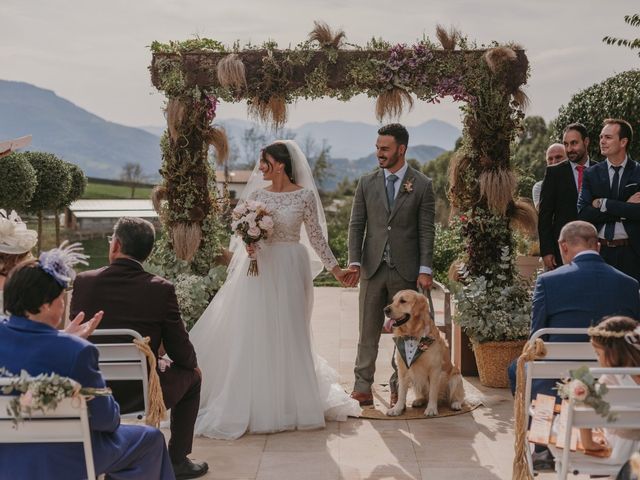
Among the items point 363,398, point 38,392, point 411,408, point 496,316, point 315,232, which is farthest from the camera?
point 496,316

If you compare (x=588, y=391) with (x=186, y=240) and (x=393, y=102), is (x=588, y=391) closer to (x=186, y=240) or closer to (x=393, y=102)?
(x=393, y=102)

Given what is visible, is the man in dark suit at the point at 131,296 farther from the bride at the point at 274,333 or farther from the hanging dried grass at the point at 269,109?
the hanging dried grass at the point at 269,109

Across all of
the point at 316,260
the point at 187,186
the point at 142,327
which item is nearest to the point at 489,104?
the point at 316,260

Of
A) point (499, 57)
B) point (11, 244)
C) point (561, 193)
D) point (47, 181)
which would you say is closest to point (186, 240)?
point (11, 244)

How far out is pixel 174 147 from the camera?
7191mm

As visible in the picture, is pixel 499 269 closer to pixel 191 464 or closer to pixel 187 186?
pixel 187 186

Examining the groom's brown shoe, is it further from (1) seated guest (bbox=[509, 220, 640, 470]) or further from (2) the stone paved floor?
(1) seated guest (bbox=[509, 220, 640, 470])

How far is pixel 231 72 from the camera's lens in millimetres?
6863

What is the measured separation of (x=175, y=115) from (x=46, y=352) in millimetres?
4267

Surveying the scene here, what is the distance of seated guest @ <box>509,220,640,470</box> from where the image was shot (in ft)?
13.6

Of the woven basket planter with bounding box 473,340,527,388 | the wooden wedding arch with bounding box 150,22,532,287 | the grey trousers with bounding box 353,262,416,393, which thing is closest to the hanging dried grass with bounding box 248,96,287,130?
the wooden wedding arch with bounding box 150,22,532,287

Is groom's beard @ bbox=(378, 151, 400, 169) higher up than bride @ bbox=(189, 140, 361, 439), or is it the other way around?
groom's beard @ bbox=(378, 151, 400, 169)

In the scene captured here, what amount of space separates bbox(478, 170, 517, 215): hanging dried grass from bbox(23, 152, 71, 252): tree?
1150cm

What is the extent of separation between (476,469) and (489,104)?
323 cm
